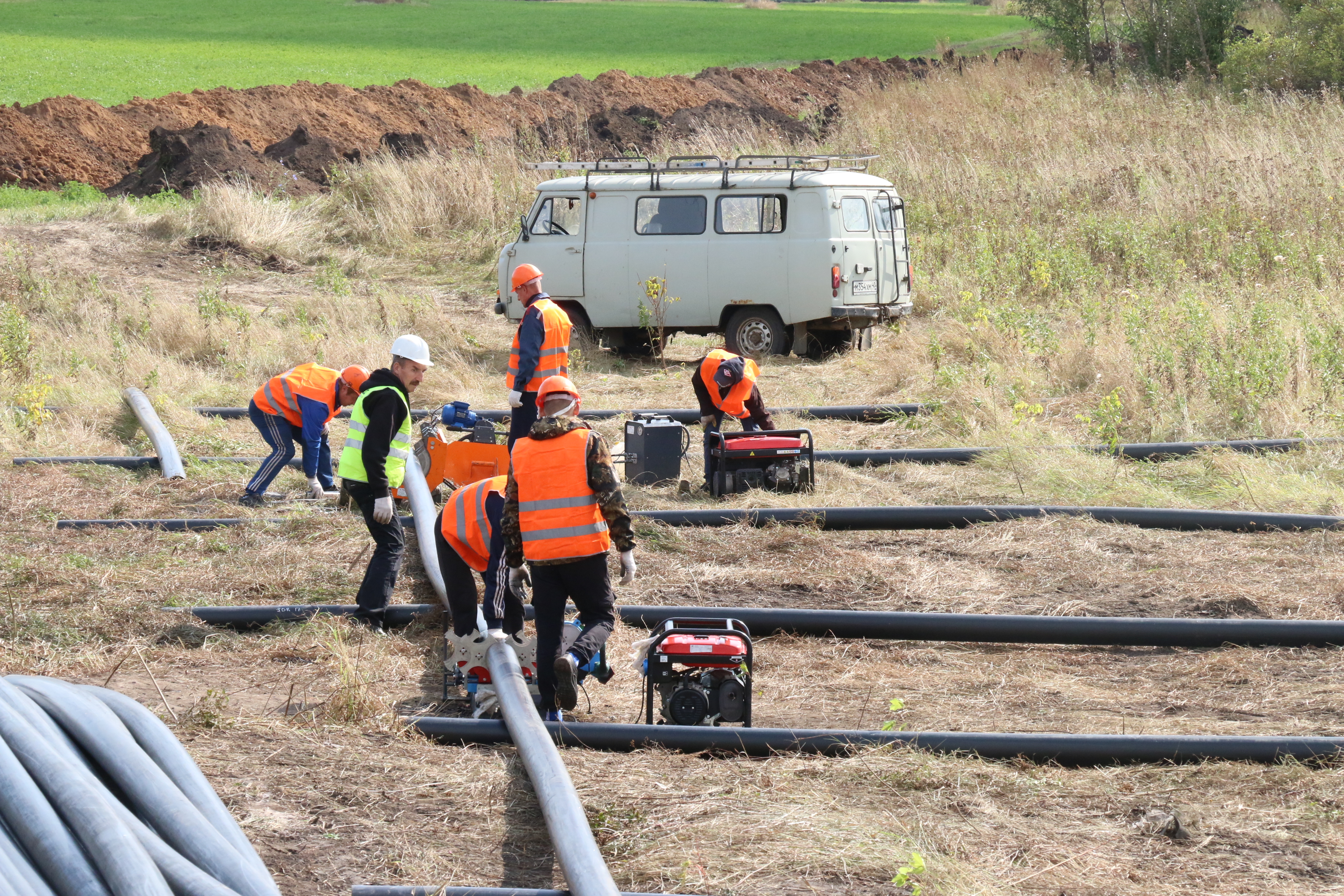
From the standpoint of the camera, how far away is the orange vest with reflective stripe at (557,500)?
5656 mm

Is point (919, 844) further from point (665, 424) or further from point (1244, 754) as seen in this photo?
point (665, 424)

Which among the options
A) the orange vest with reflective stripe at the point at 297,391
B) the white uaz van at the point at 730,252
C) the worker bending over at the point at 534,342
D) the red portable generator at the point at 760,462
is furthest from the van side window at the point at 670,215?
the orange vest with reflective stripe at the point at 297,391

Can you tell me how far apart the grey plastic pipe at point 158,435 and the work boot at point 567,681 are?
5.56 m

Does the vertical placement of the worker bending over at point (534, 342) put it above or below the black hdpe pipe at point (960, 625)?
above

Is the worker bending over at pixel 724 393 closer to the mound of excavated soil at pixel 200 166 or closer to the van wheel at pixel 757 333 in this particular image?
the van wheel at pixel 757 333

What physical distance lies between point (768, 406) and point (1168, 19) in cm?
2184

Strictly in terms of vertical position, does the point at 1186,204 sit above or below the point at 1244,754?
above

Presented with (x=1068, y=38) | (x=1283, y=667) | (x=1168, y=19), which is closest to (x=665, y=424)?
(x=1283, y=667)

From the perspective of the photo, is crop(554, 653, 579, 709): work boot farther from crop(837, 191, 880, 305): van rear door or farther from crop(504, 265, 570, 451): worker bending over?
crop(837, 191, 880, 305): van rear door

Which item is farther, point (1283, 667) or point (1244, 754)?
point (1283, 667)

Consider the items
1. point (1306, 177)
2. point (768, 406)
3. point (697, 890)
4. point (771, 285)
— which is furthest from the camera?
point (1306, 177)

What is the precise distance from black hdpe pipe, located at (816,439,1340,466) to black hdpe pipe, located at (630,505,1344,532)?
1372 mm

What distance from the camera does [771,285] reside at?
14398mm

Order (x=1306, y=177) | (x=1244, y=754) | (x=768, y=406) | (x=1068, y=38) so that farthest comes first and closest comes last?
(x=1068, y=38)
(x=1306, y=177)
(x=768, y=406)
(x=1244, y=754)
